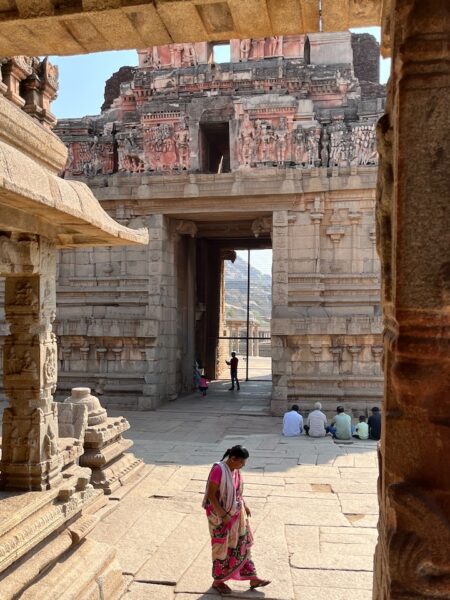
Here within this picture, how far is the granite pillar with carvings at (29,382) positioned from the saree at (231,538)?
5.25 feet

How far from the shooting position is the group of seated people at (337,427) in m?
9.94

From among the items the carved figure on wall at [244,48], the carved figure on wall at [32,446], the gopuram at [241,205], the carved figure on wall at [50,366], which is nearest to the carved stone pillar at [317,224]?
the gopuram at [241,205]

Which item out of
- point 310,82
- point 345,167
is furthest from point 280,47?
point 345,167

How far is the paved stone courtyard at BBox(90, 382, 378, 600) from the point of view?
4633 mm

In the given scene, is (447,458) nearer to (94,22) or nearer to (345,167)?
(94,22)

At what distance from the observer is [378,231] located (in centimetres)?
221

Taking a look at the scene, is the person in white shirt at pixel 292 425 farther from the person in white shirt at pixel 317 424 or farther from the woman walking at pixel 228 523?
the woman walking at pixel 228 523

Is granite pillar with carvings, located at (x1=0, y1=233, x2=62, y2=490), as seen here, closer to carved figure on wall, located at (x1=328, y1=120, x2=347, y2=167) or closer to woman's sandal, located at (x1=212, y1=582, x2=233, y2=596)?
woman's sandal, located at (x1=212, y1=582, x2=233, y2=596)

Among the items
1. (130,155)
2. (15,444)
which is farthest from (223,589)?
(130,155)

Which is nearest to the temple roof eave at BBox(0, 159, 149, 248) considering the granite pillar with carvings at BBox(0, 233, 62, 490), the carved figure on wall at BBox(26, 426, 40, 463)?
the granite pillar with carvings at BBox(0, 233, 62, 490)

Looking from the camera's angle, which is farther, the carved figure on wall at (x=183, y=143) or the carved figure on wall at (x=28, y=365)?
the carved figure on wall at (x=183, y=143)

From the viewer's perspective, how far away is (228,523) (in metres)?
4.26

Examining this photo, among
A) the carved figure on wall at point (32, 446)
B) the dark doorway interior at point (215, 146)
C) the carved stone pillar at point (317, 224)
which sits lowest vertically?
the carved figure on wall at point (32, 446)

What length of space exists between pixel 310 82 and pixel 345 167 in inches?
105
